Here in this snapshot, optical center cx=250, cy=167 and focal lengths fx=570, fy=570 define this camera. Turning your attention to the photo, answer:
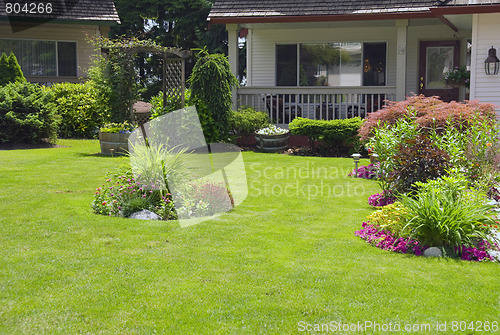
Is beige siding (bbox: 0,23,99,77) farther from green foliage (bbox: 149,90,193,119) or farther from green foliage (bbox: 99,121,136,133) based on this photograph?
green foliage (bbox: 99,121,136,133)

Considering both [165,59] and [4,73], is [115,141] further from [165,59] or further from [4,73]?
[4,73]

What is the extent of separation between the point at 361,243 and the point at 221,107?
8.64m

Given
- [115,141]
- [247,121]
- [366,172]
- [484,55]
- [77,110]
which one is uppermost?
[484,55]

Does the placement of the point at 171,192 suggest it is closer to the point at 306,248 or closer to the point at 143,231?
the point at 143,231

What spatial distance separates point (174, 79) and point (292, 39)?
5.02 m

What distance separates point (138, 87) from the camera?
1433 centimetres

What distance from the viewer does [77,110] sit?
17.2 metres

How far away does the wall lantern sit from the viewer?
40.8 feet

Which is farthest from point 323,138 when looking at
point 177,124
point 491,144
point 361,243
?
point 361,243

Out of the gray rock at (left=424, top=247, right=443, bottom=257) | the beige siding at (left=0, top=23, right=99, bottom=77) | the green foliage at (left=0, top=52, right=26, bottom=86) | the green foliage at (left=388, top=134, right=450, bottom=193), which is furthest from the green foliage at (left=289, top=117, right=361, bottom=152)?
the beige siding at (left=0, top=23, right=99, bottom=77)

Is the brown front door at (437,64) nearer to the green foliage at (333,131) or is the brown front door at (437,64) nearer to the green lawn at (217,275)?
the green foliage at (333,131)

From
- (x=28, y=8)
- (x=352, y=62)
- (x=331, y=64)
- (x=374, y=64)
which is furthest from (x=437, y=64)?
(x=28, y=8)

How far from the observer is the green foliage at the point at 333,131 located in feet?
44.7

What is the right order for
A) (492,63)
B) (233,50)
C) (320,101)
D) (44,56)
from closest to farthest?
(492,63) < (320,101) < (233,50) < (44,56)
